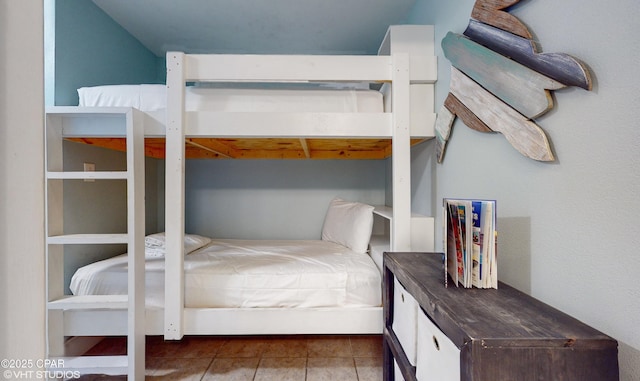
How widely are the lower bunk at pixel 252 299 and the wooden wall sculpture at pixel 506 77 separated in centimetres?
96

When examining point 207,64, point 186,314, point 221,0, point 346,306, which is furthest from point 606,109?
point 221,0

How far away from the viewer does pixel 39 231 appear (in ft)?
1.48

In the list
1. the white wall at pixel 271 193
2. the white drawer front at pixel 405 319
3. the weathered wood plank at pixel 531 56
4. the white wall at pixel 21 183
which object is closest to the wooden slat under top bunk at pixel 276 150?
the white wall at pixel 271 193

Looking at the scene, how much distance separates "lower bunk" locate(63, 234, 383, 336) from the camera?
1.41 meters

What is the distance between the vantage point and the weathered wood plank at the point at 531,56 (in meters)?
0.70

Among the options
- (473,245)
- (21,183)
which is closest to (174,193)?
(21,183)

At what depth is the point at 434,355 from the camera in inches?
30.1

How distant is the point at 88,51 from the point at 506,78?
103 inches

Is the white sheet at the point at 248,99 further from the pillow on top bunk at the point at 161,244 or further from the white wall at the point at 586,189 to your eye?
the pillow on top bunk at the point at 161,244

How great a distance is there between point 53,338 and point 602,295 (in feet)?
7.33

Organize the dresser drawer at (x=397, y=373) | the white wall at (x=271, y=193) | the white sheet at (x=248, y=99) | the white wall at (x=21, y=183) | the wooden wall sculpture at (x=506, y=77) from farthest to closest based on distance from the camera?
the white wall at (x=271, y=193) < the white sheet at (x=248, y=99) < the dresser drawer at (x=397, y=373) < the wooden wall sculpture at (x=506, y=77) < the white wall at (x=21, y=183)

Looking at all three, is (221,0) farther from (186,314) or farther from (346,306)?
(346,306)

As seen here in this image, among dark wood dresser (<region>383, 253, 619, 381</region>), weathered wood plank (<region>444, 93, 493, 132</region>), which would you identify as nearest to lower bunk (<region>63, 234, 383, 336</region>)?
dark wood dresser (<region>383, 253, 619, 381</region>)

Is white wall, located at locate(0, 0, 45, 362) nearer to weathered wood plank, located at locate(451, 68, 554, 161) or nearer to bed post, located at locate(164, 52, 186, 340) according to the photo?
bed post, located at locate(164, 52, 186, 340)
